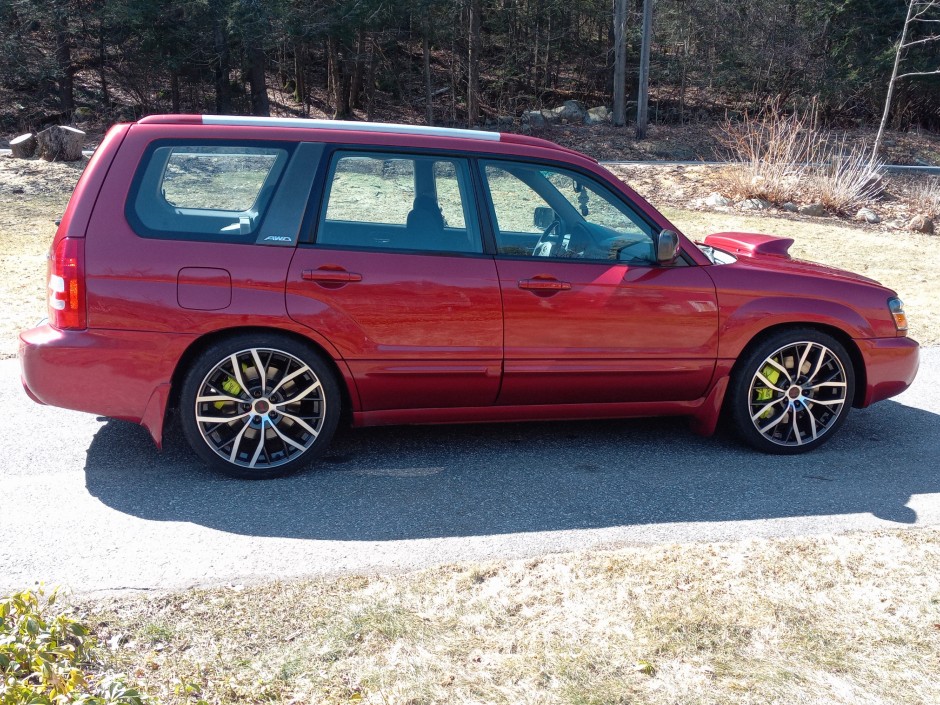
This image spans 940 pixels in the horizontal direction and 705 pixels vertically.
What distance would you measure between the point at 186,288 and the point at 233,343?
0.35 meters

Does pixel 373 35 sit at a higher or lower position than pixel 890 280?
higher

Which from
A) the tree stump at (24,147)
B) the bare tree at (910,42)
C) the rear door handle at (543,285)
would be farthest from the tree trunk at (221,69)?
the rear door handle at (543,285)

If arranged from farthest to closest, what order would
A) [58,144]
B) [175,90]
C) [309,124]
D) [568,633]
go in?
[175,90], [58,144], [309,124], [568,633]

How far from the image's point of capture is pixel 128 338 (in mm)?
4457

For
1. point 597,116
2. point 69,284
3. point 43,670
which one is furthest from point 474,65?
point 43,670

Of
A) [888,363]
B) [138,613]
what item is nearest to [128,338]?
[138,613]

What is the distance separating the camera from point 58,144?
57.4ft

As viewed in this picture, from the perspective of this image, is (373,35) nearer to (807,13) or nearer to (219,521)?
(807,13)

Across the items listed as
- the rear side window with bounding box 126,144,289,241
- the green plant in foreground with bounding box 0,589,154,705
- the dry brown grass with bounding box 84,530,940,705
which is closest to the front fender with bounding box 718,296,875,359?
the dry brown grass with bounding box 84,530,940,705

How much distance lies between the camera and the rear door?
4.63 meters

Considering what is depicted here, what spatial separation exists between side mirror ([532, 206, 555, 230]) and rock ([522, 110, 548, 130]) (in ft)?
89.6

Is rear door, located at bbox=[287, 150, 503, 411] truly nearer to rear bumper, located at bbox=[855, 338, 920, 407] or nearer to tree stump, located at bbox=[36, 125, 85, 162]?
rear bumper, located at bbox=[855, 338, 920, 407]

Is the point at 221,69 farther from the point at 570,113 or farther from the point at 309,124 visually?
the point at 309,124

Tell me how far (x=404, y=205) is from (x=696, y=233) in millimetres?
10482
